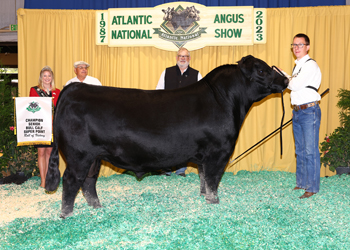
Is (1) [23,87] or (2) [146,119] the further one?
(1) [23,87]

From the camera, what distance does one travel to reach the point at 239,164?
5582 millimetres

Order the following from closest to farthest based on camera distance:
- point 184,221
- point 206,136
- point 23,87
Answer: point 184,221 → point 206,136 → point 23,87

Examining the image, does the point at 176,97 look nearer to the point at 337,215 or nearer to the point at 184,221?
the point at 184,221

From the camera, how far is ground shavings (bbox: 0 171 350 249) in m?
2.47

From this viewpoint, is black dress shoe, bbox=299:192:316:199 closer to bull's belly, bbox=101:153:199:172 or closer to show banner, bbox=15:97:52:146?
bull's belly, bbox=101:153:199:172

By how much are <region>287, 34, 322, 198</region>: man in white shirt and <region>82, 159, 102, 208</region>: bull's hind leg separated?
2.41 metres

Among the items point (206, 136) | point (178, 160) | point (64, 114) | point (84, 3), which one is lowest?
point (178, 160)

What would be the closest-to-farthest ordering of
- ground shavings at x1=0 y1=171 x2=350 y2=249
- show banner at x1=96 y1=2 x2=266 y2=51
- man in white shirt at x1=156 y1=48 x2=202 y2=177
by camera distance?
ground shavings at x1=0 y1=171 x2=350 y2=249 < man in white shirt at x1=156 y1=48 x2=202 y2=177 < show banner at x1=96 y1=2 x2=266 y2=51

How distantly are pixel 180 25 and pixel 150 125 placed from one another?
2995 millimetres

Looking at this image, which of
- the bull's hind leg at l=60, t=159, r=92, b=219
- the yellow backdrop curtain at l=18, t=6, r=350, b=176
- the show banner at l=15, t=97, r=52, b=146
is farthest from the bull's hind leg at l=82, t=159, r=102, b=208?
the yellow backdrop curtain at l=18, t=6, r=350, b=176

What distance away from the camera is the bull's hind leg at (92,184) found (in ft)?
10.7

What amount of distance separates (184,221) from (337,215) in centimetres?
155

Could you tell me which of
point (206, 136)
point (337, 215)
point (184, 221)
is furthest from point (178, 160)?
point (337, 215)

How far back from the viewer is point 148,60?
5566 millimetres
